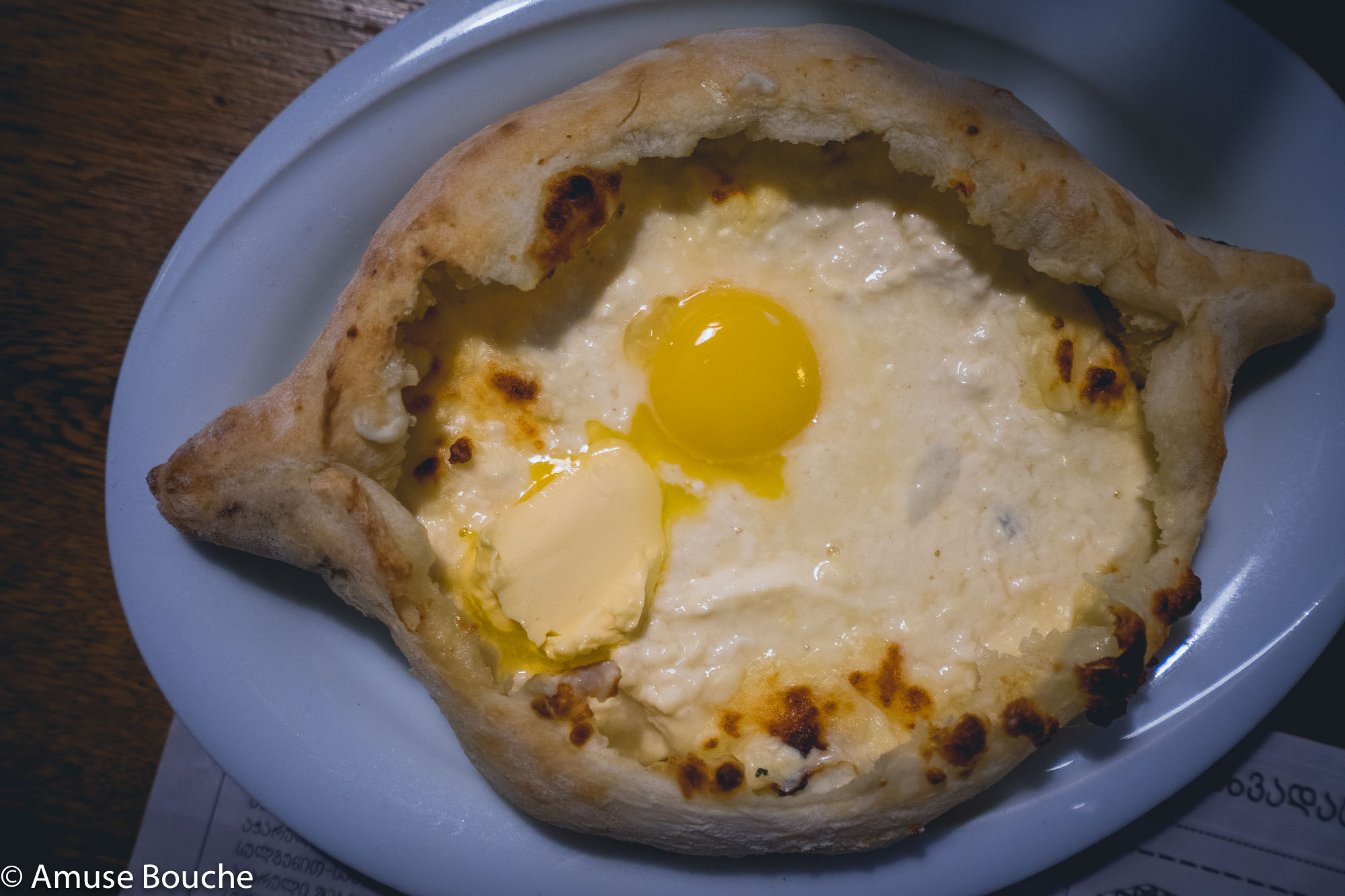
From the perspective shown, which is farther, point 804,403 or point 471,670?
point 804,403

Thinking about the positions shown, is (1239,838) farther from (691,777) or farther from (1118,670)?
(691,777)

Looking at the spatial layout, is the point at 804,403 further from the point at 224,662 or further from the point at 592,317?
the point at 224,662

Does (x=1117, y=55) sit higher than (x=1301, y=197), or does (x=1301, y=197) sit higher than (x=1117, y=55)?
(x=1117, y=55)

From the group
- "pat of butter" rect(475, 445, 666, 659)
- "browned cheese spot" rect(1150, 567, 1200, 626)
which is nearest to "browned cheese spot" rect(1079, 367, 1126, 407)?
"browned cheese spot" rect(1150, 567, 1200, 626)

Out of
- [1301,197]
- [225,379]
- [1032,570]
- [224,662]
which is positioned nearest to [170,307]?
[225,379]

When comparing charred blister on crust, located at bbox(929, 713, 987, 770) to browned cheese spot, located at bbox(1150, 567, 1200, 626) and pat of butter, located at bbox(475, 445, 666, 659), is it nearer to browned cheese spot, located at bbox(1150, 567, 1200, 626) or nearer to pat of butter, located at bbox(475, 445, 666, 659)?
browned cheese spot, located at bbox(1150, 567, 1200, 626)

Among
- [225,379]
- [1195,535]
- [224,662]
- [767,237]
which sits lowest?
[224,662]
